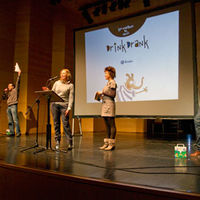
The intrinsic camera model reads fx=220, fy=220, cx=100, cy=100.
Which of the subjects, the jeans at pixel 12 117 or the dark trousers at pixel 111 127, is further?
the jeans at pixel 12 117

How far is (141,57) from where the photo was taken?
176 inches

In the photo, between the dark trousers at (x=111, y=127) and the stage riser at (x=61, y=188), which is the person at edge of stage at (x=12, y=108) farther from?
the stage riser at (x=61, y=188)

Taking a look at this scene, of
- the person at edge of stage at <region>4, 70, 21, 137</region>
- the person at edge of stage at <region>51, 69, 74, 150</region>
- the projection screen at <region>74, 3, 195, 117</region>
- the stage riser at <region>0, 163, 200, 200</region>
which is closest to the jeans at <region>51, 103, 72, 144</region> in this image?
the person at edge of stage at <region>51, 69, 74, 150</region>

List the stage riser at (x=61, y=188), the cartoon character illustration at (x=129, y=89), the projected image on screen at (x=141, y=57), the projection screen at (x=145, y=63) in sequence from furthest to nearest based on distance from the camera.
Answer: the cartoon character illustration at (x=129, y=89) < the projected image on screen at (x=141, y=57) < the projection screen at (x=145, y=63) < the stage riser at (x=61, y=188)

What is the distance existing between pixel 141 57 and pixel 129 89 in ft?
2.27

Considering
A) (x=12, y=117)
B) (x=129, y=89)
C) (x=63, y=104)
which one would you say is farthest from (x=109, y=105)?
(x=12, y=117)

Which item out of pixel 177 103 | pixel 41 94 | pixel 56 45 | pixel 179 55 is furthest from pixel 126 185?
pixel 56 45

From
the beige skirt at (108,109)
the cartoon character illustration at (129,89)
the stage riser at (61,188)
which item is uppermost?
the cartoon character illustration at (129,89)

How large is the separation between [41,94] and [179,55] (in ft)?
8.75

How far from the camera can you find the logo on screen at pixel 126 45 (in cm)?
446

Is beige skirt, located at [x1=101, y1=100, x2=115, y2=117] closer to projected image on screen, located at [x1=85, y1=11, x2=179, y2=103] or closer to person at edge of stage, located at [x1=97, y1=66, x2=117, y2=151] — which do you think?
person at edge of stage, located at [x1=97, y1=66, x2=117, y2=151]

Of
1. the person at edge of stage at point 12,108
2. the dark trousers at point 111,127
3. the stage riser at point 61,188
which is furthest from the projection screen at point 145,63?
the stage riser at point 61,188

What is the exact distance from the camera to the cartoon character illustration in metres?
4.44

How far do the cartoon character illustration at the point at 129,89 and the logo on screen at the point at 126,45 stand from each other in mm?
574
